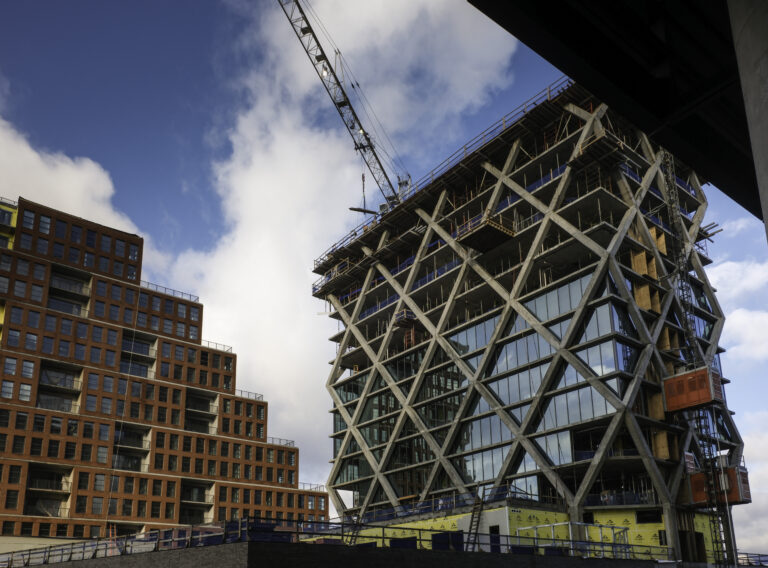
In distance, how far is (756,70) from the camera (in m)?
9.79

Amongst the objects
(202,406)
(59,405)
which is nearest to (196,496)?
(202,406)

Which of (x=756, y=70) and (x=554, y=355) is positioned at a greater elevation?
(x=554, y=355)

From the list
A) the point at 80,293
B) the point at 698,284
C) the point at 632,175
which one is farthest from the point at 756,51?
the point at 80,293

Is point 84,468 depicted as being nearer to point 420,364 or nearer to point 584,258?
point 420,364

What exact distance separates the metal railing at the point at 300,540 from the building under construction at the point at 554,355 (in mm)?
10514

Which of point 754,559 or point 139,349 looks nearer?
point 754,559

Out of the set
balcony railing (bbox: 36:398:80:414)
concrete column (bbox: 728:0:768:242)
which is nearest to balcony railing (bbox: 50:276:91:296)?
balcony railing (bbox: 36:398:80:414)

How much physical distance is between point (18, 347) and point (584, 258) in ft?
239

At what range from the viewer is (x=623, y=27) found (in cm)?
1535

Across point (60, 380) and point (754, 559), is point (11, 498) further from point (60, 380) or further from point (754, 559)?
point (754, 559)

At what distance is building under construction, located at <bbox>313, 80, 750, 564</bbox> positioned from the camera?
59.1m

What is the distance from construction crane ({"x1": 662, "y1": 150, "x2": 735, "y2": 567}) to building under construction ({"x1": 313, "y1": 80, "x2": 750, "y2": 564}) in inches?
7.3

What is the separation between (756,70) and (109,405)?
10634 centimetres

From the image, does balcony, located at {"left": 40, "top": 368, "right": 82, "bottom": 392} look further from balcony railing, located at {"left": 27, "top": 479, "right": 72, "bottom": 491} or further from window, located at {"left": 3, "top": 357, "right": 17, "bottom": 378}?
balcony railing, located at {"left": 27, "top": 479, "right": 72, "bottom": 491}
